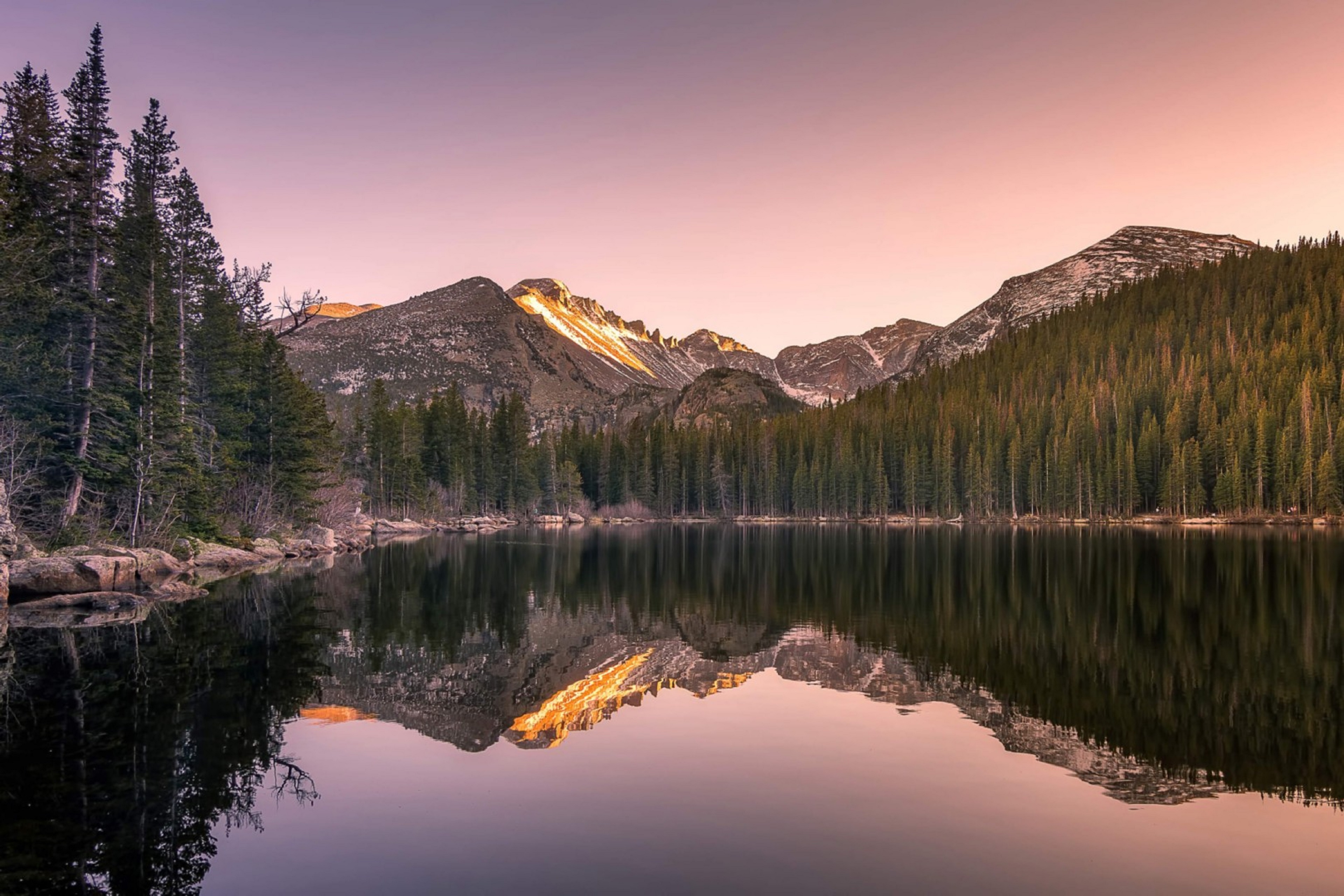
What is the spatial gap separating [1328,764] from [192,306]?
180ft

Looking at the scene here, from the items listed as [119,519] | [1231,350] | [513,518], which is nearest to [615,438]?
[513,518]

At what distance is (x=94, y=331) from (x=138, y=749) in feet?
94.4

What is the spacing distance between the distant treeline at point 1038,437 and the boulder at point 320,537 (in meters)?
34.3

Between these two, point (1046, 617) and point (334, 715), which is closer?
point (334, 715)

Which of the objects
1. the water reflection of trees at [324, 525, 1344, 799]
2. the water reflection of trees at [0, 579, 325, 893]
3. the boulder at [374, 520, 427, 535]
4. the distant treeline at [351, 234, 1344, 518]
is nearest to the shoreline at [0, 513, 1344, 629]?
the boulder at [374, 520, 427, 535]

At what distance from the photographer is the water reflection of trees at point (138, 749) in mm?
8648

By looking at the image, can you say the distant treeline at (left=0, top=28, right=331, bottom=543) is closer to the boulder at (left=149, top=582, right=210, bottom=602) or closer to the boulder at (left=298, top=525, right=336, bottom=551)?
the boulder at (left=149, top=582, right=210, bottom=602)

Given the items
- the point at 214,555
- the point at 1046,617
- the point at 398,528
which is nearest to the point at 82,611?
the point at 214,555

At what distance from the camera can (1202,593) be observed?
106 feet

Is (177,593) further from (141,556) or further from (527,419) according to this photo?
(527,419)

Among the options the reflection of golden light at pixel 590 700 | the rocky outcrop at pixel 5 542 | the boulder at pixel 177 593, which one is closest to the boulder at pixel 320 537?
the boulder at pixel 177 593

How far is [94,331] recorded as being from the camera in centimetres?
3416

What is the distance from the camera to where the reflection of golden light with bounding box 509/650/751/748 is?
15.0m

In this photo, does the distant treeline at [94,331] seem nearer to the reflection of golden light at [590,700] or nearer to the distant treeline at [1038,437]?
the reflection of golden light at [590,700]
